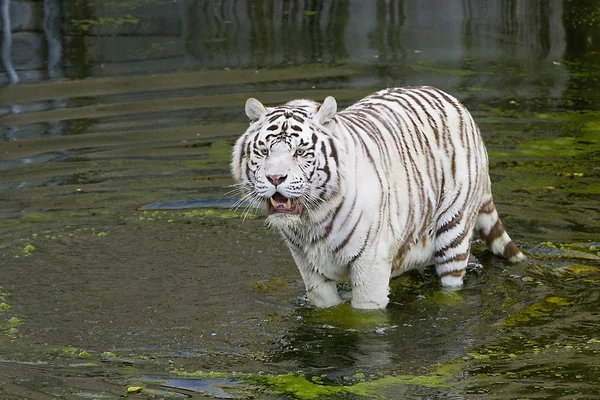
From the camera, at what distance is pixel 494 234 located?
6043mm

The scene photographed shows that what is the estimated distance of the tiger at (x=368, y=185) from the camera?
4.79m

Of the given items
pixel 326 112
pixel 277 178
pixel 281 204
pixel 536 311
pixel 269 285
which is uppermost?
pixel 326 112

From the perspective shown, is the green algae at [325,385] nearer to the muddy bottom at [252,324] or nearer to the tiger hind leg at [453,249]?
the muddy bottom at [252,324]

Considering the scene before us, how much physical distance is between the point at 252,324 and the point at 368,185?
962mm

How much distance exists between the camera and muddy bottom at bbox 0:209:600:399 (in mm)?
4645

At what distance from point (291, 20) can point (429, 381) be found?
757cm

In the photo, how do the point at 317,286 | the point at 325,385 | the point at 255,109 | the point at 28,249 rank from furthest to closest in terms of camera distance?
1. the point at 28,249
2. the point at 317,286
3. the point at 255,109
4. the point at 325,385

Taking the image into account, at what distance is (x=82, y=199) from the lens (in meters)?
7.21

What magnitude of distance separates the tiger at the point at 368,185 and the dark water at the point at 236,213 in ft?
0.88

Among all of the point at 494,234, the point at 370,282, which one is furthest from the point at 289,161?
the point at 494,234

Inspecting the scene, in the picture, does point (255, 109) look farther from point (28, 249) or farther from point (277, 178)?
point (28, 249)

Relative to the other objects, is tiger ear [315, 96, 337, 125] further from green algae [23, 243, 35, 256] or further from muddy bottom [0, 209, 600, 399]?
green algae [23, 243, 35, 256]

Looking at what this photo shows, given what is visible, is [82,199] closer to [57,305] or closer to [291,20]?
[57,305]

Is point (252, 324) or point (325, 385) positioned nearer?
point (325, 385)
